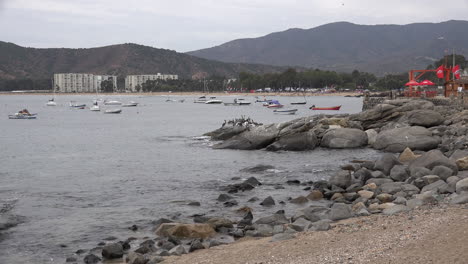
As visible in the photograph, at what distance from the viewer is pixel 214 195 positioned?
877 inches

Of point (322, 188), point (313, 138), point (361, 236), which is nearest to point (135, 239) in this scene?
point (361, 236)

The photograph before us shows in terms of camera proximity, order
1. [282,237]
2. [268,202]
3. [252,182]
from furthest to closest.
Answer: [252,182]
[268,202]
[282,237]

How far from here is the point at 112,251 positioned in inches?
551

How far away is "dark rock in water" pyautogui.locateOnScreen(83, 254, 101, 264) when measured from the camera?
1379 centimetres

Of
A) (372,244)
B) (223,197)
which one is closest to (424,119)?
(223,197)

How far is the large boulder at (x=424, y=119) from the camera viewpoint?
37128 mm

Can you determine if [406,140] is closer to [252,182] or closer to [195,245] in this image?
[252,182]

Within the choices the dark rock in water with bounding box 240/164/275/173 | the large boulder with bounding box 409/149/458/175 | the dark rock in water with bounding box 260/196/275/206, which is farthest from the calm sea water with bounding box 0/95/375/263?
the large boulder with bounding box 409/149/458/175

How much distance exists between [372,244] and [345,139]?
83.3 feet

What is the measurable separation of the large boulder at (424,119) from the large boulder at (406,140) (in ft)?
12.2

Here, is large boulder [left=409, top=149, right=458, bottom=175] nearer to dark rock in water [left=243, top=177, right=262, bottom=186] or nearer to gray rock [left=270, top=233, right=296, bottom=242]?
dark rock in water [left=243, top=177, right=262, bottom=186]

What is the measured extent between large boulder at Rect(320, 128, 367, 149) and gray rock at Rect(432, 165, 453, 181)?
52.1ft

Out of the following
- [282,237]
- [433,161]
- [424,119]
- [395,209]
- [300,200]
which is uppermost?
[424,119]

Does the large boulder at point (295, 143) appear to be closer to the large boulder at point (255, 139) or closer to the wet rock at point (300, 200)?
the large boulder at point (255, 139)
